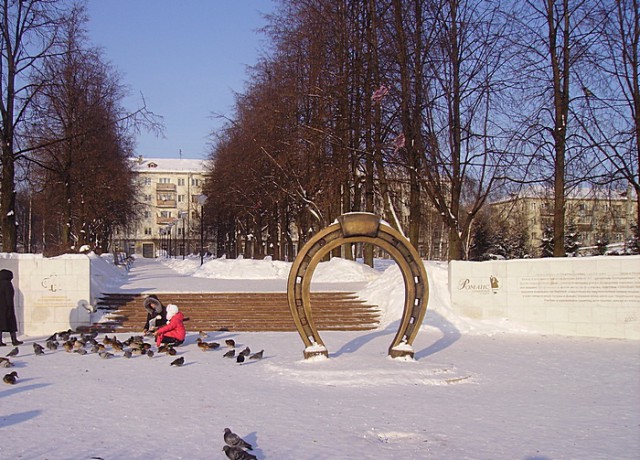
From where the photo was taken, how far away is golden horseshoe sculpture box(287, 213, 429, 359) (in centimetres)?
1248

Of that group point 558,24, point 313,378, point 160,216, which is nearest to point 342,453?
point 313,378

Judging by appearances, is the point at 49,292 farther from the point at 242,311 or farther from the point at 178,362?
the point at 178,362

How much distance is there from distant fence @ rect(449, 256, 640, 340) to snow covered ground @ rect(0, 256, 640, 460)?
1.14 meters

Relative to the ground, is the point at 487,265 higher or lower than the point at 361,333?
higher

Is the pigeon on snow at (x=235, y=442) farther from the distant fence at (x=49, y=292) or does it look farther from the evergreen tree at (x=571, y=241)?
the evergreen tree at (x=571, y=241)

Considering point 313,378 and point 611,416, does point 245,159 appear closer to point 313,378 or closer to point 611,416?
point 313,378

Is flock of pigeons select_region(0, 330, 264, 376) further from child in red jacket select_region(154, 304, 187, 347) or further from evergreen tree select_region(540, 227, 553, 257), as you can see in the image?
evergreen tree select_region(540, 227, 553, 257)

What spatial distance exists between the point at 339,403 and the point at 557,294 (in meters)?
9.72

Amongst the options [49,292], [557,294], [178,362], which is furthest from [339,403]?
[49,292]

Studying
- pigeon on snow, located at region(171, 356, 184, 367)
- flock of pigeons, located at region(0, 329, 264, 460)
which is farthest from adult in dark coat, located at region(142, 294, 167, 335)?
pigeon on snow, located at region(171, 356, 184, 367)

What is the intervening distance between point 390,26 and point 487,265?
414 inches

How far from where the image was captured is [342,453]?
725 cm

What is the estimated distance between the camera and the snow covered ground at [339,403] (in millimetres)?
7484

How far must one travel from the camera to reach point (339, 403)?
9586 millimetres
